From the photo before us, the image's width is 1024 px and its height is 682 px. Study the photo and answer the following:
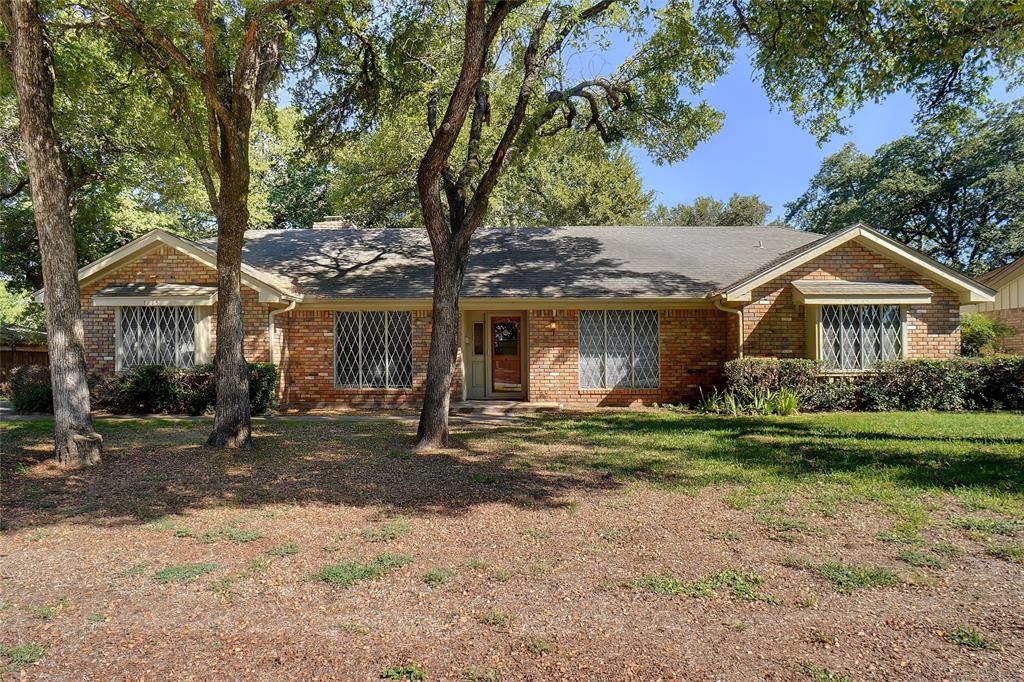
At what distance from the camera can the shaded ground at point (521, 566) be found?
115 inches

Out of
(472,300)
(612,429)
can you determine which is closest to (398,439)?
(612,429)

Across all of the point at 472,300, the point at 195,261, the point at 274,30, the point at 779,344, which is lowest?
the point at 779,344

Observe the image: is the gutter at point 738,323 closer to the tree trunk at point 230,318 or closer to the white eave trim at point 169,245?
the white eave trim at point 169,245

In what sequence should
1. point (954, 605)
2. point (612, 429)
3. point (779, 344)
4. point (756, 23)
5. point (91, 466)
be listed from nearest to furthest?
point (954, 605), point (91, 466), point (756, 23), point (612, 429), point (779, 344)

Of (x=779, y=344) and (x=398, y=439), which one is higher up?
(x=779, y=344)

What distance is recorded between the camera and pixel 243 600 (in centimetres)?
356

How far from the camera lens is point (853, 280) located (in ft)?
40.4

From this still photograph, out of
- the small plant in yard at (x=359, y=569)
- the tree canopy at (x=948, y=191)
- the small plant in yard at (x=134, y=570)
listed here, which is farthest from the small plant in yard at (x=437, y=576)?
the tree canopy at (x=948, y=191)

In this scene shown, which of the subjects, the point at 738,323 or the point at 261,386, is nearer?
the point at 261,386

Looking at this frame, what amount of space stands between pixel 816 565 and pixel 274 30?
879cm

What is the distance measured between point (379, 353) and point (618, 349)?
5378mm

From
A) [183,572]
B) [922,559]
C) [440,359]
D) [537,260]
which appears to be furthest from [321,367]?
[922,559]

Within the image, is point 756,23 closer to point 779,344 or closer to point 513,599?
point 779,344

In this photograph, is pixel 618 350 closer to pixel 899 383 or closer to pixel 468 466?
pixel 899 383
